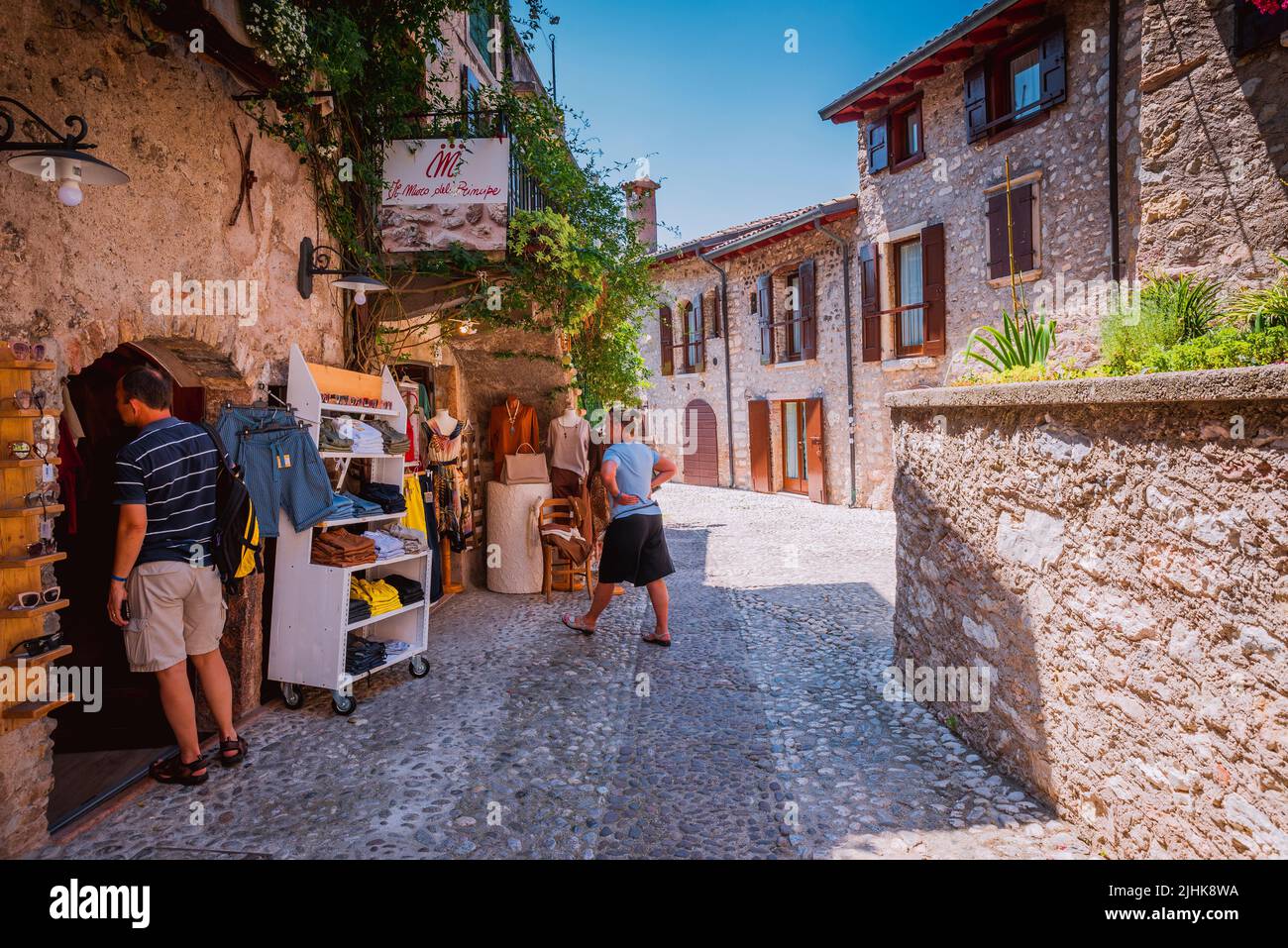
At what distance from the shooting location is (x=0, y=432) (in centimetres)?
275

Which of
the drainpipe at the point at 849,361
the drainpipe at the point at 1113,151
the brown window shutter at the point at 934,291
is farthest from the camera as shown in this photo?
the drainpipe at the point at 849,361

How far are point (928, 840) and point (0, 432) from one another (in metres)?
3.81

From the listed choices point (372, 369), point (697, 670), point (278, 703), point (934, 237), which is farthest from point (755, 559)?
point (934, 237)

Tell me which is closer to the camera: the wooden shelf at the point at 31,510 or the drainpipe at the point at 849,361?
the wooden shelf at the point at 31,510

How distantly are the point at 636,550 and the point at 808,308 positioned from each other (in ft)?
36.4

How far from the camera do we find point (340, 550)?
169 inches

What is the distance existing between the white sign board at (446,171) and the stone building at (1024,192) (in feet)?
11.7

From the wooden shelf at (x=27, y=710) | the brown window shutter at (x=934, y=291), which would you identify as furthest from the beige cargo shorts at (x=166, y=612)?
the brown window shutter at (x=934, y=291)

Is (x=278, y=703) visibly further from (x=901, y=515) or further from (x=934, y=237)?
(x=934, y=237)

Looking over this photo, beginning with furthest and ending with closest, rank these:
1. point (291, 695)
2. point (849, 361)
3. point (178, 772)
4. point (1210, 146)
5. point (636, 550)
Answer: point (849, 361) → point (1210, 146) → point (636, 550) → point (291, 695) → point (178, 772)

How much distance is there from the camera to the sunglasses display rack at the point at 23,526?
8.98 feet

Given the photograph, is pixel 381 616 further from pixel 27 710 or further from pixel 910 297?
pixel 910 297

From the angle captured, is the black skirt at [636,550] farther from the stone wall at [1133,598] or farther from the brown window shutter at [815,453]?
the brown window shutter at [815,453]

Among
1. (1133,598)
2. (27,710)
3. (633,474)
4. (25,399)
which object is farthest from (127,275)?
(1133,598)
